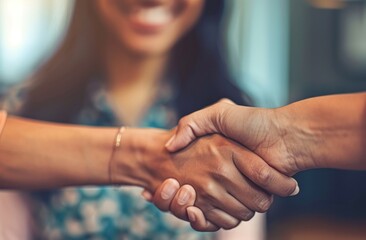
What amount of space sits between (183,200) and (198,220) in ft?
0.10

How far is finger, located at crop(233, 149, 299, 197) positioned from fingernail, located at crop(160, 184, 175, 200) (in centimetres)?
8

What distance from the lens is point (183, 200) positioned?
2.56 feet

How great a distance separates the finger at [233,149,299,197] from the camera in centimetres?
75

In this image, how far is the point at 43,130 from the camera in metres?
0.87

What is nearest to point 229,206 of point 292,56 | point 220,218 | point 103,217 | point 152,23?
point 220,218

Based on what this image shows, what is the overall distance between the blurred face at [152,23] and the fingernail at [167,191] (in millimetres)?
426

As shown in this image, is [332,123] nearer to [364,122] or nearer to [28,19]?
[364,122]

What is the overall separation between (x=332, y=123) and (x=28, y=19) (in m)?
0.96

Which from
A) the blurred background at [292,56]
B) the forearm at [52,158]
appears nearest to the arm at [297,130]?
the forearm at [52,158]

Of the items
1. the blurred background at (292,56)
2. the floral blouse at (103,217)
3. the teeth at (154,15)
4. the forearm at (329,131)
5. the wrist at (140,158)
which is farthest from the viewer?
the blurred background at (292,56)

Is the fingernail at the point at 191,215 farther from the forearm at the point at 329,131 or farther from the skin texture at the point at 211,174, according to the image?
the forearm at the point at 329,131

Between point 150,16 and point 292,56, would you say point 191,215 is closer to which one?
point 150,16

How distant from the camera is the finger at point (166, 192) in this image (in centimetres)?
79

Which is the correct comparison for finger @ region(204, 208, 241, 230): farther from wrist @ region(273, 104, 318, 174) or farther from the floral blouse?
the floral blouse
